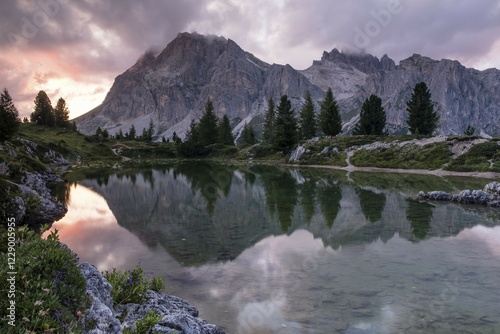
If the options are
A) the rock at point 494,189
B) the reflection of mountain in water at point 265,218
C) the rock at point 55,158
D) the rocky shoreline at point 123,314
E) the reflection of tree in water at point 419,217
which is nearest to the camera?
the rocky shoreline at point 123,314

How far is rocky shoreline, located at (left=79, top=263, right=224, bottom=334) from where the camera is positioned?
23.0ft

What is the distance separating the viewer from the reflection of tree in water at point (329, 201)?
2833cm

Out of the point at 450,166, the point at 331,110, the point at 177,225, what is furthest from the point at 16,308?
the point at 331,110

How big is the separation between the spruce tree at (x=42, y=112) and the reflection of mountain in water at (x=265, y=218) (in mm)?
153245

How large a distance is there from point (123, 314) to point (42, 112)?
629 ft

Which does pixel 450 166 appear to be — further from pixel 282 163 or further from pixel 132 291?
pixel 132 291

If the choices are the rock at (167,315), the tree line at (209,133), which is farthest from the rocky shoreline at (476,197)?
the tree line at (209,133)

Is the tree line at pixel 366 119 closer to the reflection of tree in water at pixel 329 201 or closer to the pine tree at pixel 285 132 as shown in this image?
the pine tree at pixel 285 132

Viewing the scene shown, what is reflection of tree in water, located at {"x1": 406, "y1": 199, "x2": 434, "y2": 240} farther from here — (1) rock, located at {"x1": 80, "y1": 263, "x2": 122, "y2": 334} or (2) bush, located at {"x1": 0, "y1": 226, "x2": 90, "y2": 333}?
(2) bush, located at {"x1": 0, "y1": 226, "x2": 90, "y2": 333}

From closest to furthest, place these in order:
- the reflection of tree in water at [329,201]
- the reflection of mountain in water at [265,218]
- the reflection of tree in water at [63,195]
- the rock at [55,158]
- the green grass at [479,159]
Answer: the reflection of mountain in water at [265,218], the reflection of tree in water at [329,201], the reflection of tree in water at [63,195], the green grass at [479,159], the rock at [55,158]

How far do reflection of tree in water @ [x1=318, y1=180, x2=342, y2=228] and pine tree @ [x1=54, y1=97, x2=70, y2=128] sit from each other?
173894mm

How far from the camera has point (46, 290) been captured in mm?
5969

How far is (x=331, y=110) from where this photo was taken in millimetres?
118125

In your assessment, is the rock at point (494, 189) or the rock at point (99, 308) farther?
the rock at point (494, 189)
